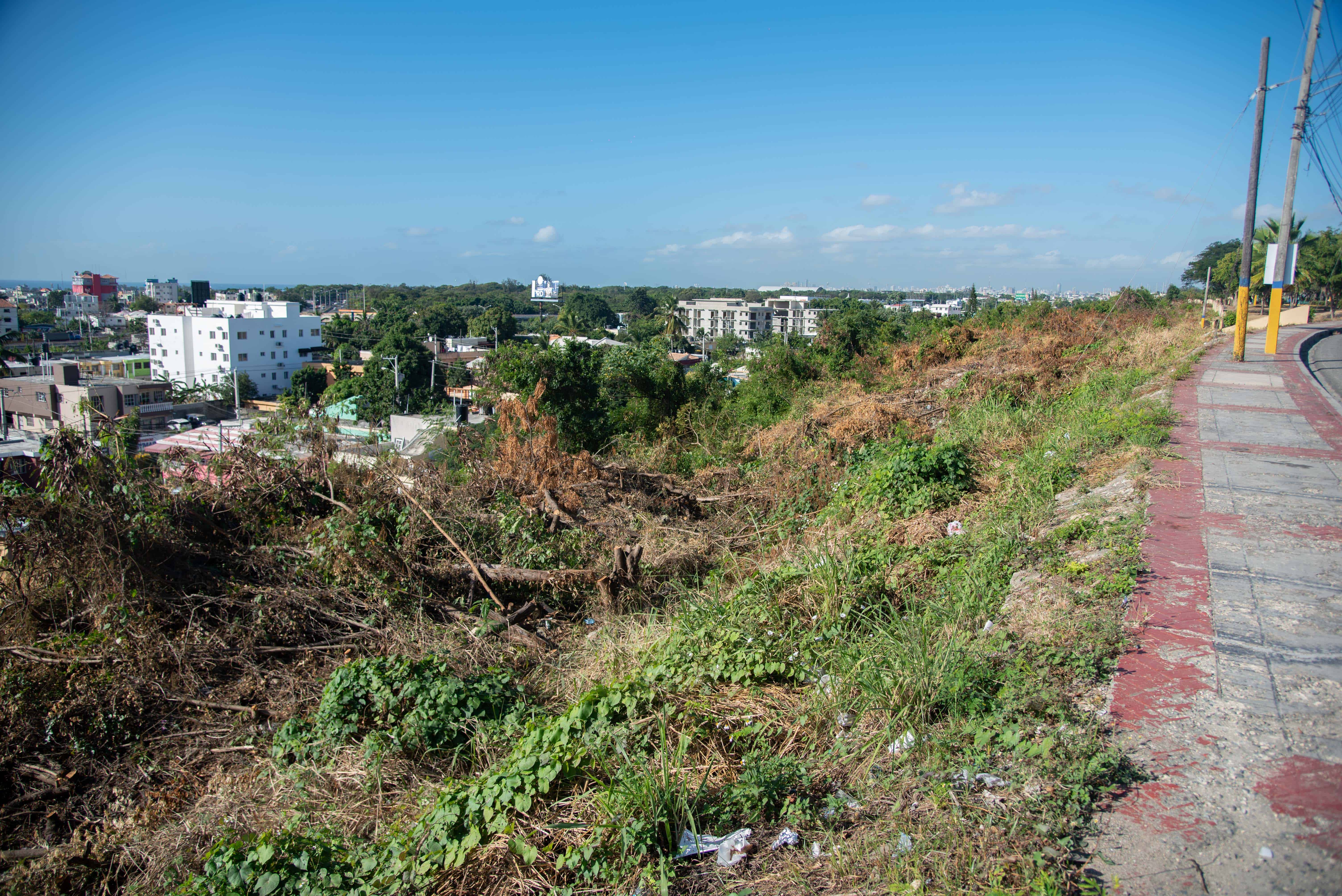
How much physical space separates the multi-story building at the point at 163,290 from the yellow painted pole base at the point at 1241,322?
163 meters

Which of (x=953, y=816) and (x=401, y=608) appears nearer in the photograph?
(x=953, y=816)

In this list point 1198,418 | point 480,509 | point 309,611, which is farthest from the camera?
point 1198,418

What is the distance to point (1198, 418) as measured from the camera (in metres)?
8.07

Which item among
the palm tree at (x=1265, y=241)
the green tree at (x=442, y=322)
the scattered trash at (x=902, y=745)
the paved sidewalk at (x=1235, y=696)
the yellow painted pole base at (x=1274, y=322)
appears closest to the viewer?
the paved sidewalk at (x=1235, y=696)

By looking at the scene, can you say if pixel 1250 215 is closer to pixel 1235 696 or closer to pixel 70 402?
pixel 1235 696

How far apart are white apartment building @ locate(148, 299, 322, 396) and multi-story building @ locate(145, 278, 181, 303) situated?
11147 cm

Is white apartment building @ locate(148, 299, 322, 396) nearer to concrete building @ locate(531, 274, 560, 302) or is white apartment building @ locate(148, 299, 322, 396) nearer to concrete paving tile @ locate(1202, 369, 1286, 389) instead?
concrete paving tile @ locate(1202, 369, 1286, 389)

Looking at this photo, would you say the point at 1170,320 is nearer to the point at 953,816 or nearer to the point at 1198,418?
the point at 1198,418

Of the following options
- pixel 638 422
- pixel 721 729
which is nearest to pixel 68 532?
pixel 721 729

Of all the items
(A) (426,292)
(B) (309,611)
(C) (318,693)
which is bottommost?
(C) (318,693)

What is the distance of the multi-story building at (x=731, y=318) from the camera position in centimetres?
9256

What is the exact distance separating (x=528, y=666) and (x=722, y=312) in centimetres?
9367

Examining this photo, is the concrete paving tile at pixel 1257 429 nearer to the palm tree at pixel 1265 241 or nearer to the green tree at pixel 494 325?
the palm tree at pixel 1265 241

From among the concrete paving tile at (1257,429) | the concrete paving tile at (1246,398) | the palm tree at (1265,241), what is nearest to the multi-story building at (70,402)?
the concrete paving tile at (1257,429)
